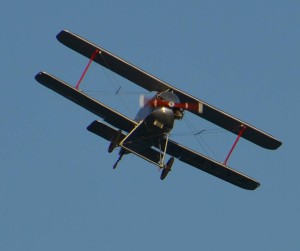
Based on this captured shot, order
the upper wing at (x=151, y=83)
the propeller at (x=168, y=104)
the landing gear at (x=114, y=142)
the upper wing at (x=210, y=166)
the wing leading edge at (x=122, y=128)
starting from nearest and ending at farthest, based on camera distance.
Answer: the propeller at (x=168, y=104) → the wing leading edge at (x=122, y=128) → the landing gear at (x=114, y=142) → the upper wing at (x=151, y=83) → the upper wing at (x=210, y=166)

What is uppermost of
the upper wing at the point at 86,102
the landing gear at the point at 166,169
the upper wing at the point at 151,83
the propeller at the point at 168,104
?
the upper wing at the point at 151,83

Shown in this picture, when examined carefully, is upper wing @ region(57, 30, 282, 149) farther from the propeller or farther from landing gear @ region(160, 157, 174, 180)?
landing gear @ region(160, 157, 174, 180)

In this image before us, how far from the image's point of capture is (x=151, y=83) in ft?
111

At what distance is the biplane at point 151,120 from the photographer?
3244cm

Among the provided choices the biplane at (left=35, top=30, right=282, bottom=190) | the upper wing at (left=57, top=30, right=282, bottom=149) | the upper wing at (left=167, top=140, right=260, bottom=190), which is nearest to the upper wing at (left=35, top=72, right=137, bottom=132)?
the biplane at (left=35, top=30, right=282, bottom=190)

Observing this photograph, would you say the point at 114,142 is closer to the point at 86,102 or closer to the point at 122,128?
the point at 122,128

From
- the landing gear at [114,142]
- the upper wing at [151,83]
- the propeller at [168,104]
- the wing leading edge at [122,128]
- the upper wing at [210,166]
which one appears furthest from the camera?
the upper wing at [210,166]

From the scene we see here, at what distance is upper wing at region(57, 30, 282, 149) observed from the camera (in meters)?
33.2

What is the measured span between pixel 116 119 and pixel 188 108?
2.38 metres

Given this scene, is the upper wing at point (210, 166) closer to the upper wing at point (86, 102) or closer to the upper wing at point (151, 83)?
the upper wing at point (151, 83)

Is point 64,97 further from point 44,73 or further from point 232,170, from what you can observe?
point 232,170

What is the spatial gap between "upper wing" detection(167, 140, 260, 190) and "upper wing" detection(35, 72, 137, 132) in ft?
5.56

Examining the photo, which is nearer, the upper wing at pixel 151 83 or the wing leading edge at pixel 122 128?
the wing leading edge at pixel 122 128

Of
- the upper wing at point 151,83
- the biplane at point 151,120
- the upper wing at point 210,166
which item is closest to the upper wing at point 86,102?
the biplane at point 151,120
